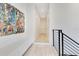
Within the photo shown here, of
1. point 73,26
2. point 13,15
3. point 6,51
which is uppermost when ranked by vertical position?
point 13,15

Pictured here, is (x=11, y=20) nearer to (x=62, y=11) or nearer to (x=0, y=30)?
(x=0, y=30)

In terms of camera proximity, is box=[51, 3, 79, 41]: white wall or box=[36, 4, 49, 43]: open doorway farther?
box=[36, 4, 49, 43]: open doorway

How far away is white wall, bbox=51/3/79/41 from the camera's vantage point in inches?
212

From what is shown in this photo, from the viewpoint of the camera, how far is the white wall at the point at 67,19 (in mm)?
5383

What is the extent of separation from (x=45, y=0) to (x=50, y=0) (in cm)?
7

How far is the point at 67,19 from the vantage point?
5910 mm

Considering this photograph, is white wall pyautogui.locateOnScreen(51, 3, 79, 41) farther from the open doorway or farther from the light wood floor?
the light wood floor

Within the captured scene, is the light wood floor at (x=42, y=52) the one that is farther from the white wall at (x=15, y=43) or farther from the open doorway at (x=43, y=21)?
the open doorway at (x=43, y=21)

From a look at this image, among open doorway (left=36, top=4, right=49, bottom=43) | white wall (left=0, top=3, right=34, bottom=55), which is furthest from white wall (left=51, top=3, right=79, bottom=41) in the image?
white wall (left=0, top=3, right=34, bottom=55)

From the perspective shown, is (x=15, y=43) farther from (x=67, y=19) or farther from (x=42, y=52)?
(x=67, y=19)

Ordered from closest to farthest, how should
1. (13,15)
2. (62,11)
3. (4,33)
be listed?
(4,33)
(13,15)
(62,11)

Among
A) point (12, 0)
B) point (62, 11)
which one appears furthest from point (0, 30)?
point (62, 11)

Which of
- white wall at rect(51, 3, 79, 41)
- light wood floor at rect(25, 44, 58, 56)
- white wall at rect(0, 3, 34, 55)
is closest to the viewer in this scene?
white wall at rect(0, 3, 34, 55)

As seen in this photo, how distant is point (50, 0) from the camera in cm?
207
